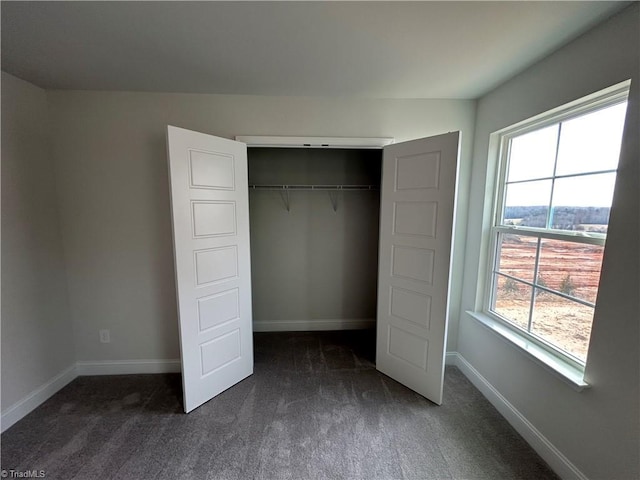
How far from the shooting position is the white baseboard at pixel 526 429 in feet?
4.54

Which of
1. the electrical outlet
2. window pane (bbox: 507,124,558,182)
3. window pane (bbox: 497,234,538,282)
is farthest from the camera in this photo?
the electrical outlet

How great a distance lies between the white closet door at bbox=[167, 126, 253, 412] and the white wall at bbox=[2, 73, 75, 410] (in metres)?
1.16

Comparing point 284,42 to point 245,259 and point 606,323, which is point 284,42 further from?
point 606,323

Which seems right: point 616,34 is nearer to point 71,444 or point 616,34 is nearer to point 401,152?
point 401,152

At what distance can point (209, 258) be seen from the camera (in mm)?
1901

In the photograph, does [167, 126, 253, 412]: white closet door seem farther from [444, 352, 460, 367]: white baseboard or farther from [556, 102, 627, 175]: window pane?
[556, 102, 627, 175]: window pane

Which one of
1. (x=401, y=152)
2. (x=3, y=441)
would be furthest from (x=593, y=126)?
(x=3, y=441)

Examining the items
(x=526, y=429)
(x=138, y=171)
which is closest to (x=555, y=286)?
(x=526, y=429)

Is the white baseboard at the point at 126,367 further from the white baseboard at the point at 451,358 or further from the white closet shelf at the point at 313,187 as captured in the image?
the white baseboard at the point at 451,358

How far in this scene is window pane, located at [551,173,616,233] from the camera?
1297 millimetres

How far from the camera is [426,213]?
1888 millimetres

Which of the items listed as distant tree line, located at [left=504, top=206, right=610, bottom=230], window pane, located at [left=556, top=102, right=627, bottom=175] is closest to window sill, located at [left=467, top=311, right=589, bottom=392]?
distant tree line, located at [left=504, top=206, right=610, bottom=230]

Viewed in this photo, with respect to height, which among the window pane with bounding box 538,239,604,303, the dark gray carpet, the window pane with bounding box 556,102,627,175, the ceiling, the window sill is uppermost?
the ceiling

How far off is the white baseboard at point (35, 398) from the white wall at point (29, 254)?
0.03 meters
